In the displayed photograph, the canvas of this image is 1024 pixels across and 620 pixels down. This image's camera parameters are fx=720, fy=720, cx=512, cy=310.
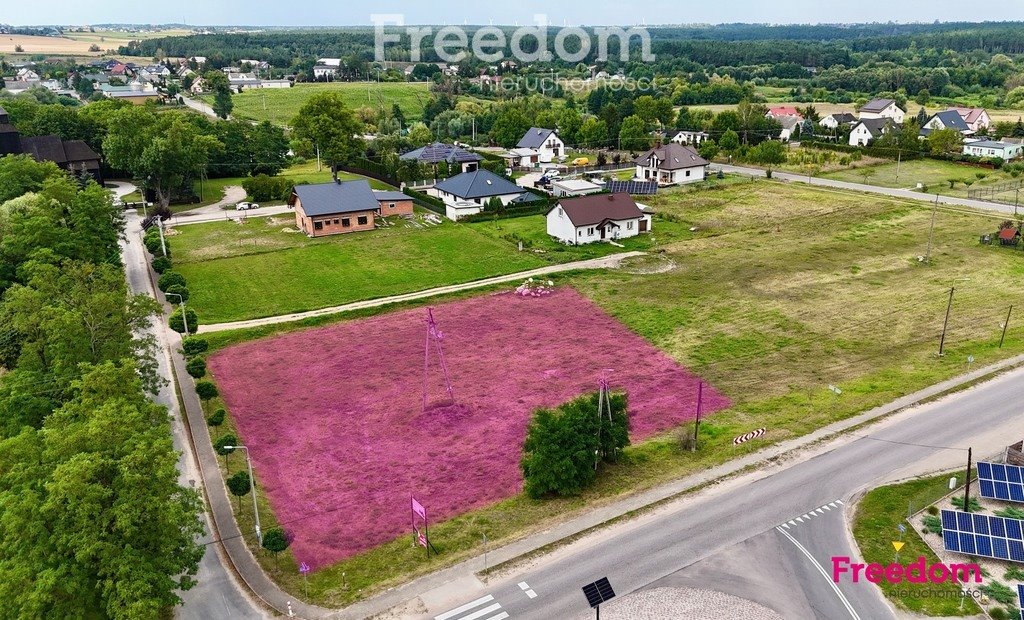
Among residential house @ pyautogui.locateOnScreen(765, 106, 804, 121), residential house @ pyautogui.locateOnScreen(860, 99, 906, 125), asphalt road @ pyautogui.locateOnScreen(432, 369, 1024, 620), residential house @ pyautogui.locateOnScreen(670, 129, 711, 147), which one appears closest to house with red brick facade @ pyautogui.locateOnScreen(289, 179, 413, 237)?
asphalt road @ pyautogui.locateOnScreen(432, 369, 1024, 620)

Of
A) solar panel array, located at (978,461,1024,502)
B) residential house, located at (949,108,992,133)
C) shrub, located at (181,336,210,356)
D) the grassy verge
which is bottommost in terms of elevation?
the grassy verge

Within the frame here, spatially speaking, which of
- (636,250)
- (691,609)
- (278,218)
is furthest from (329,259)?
(691,609)

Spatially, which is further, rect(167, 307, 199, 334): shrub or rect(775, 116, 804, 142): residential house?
rect(775, 116, 804, 142): residential house

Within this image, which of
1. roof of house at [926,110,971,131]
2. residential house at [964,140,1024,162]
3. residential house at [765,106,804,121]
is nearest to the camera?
residential house at [964,140,1024,162]

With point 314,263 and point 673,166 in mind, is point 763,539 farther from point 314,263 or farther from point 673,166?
point 673,166

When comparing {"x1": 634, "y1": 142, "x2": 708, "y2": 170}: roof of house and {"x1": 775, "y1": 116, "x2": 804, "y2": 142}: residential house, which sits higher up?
{"x1": 775, "y1": 116, "x2": 804, "y2": 142}: residential house

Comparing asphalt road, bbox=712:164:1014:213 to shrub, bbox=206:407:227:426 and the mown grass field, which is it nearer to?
the mown grass field

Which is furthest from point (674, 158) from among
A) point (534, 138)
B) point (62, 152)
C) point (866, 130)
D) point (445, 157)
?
point (62, 152)

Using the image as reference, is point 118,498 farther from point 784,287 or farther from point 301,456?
point 784,287
